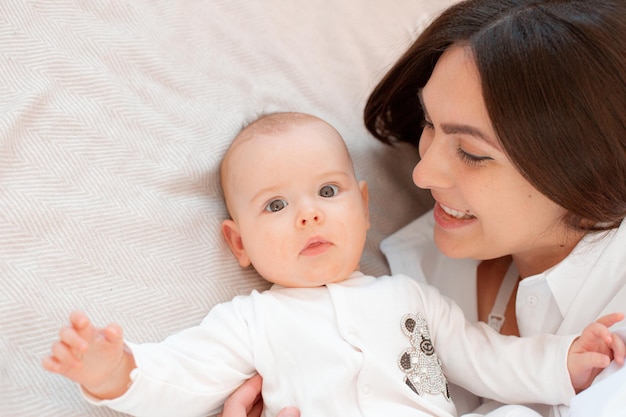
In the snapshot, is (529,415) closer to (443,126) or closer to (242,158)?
(443,126)

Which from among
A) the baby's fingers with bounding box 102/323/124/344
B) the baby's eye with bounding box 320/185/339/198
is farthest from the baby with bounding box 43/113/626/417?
the baby's fingers with bounding box 102/323/124/344

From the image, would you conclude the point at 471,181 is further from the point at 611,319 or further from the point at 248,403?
the point at 248,403

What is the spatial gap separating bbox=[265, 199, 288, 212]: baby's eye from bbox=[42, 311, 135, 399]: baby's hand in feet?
1.63

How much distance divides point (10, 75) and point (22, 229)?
385 millimetres

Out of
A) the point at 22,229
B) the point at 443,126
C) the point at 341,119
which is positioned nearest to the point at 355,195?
the point at 443,126

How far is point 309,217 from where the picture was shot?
1.70 metres

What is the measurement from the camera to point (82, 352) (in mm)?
1322

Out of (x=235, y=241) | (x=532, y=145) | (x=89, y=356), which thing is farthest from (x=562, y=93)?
(x=89, y=356)

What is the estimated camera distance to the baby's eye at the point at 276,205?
1.76 meters

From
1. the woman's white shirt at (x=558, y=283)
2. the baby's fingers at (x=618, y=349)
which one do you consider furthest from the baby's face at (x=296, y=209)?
the baby's fingers at (x=618, y=349)

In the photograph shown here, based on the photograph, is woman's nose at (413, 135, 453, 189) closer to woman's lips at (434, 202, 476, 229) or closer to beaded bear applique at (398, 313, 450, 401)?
woman's lips at (434, 202, 476, 229)

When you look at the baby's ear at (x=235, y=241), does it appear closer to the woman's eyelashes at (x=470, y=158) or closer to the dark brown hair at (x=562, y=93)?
the woman's eyelashes at (x=470, y=158)

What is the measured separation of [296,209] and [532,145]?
527mm

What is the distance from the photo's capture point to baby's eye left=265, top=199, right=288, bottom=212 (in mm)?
1758
